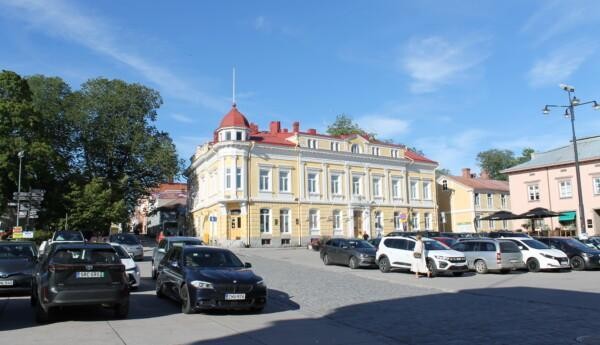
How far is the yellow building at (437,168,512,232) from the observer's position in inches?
2768

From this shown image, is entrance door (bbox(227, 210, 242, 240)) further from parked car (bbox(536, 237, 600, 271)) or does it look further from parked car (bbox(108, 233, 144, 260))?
parked car (bbox(536, 237, 600, 271))

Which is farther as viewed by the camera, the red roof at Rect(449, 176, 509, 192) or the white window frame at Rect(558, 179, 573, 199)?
the red roof at Rect(449, 176, 509, 192)

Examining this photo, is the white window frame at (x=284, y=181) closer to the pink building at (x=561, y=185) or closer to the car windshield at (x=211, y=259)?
the pink building at (x=561, y=185)

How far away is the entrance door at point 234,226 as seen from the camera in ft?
169

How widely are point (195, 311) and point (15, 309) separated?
4.40m

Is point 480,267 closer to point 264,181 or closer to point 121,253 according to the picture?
point 121,253

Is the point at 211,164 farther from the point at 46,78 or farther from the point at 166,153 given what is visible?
the point at 46,78

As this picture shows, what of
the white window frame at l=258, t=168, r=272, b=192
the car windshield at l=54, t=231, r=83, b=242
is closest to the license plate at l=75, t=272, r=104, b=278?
the car windshield at l=54, t=231, r=83, b=242

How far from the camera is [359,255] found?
2664 centimetres

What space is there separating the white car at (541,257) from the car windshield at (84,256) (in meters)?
19.1

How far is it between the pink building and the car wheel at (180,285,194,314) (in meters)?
41.2

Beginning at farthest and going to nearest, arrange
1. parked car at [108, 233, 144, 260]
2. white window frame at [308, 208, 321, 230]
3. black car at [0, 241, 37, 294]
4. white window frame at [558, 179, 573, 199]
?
white window frame at [308, 208, 321, 230] → white window frame at [558, 179, 573, 199] → parked car at [108, 233, 144, 260] → black car at [0, 241, 37, 294]

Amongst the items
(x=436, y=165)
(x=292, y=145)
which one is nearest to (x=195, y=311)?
(x=292, y=145)

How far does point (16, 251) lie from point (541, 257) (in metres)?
20.5
